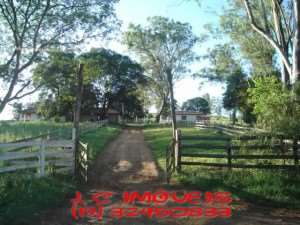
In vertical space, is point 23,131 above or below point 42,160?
above

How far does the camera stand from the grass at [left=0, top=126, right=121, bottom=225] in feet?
23.6

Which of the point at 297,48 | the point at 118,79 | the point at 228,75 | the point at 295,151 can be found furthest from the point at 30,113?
the point at 295,151

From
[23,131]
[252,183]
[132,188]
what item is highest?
[23,131]

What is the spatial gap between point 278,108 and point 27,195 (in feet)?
24.7

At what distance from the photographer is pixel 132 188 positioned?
35.7 ft

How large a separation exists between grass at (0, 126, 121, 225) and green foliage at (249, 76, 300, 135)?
6.31 metres

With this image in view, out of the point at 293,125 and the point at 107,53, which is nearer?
the point at 293,125

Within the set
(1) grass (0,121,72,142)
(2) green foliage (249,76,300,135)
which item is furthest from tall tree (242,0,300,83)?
(1) grass (0,121,72,142)

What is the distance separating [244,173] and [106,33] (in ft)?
52.1

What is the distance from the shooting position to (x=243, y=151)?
11594 mm

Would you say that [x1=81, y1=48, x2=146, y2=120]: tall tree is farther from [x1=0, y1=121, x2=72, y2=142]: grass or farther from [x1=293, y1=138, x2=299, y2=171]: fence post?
[x1=293, y1=138, x2=299, y2=171]: fence post

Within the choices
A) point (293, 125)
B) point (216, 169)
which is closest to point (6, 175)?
point (216, 169)

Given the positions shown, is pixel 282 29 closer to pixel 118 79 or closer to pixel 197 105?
pixel 118 79

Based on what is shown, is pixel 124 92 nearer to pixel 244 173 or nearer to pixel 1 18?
pixel 1 18
